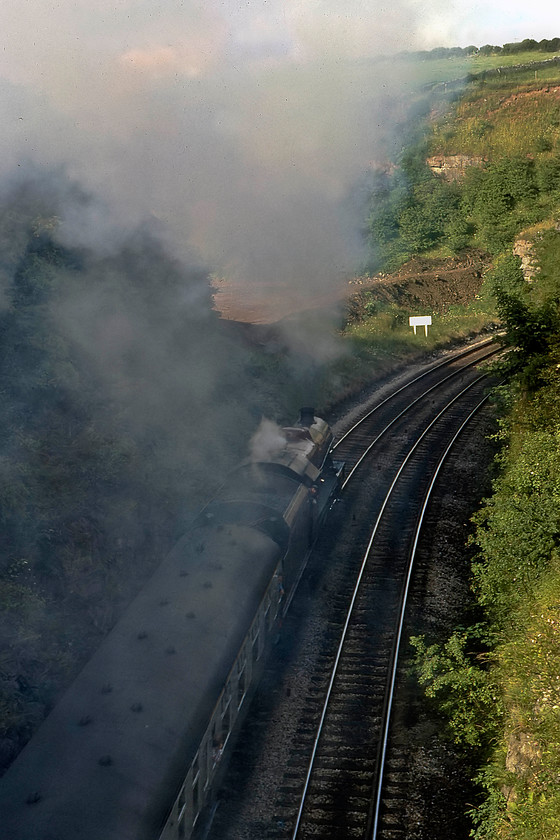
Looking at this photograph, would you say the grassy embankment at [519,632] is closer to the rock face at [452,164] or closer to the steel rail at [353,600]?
the steel rail at [353,600]

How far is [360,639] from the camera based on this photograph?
12641 mm

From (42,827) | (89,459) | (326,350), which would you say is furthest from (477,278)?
(42,827)

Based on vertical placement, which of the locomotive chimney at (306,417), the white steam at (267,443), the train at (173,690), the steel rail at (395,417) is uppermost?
the steel rail at (395,417)

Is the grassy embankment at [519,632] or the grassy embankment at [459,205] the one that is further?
the grassy embankment at [459,205]

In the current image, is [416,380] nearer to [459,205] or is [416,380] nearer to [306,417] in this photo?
[306,417]

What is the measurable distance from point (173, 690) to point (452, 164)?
160 ft

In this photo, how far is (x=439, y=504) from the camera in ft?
59.0

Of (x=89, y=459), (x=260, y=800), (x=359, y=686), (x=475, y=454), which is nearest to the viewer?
(x=260, y=800)

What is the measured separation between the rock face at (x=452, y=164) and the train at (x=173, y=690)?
41.9 m

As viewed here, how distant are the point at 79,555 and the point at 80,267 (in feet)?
23.7

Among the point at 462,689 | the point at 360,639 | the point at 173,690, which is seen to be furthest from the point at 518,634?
the point at 173,690

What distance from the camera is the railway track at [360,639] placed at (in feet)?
29.8

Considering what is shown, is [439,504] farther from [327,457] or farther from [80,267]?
[80,267]

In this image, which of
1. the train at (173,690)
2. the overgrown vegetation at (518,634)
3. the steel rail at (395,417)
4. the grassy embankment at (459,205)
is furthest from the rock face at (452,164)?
the train at (173,690)
